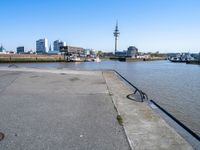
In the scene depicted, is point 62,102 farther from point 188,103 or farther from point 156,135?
point 188,103

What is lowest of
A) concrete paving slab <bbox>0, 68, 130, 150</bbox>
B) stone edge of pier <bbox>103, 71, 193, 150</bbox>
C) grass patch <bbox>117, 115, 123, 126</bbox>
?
stone edge of pier <bbox>103, 71, 193, 150</bbox>

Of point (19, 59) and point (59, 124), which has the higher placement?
point (59, 124)

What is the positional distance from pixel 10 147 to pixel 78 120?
8.20 ft

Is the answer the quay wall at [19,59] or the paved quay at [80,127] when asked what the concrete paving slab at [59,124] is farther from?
the quay wall at [19,59]

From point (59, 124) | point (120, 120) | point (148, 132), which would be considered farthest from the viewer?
point (120, 120)

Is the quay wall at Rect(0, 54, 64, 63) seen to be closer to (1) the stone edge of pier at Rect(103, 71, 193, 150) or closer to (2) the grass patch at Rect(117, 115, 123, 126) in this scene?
(1) the stone edge of pier at Rect(103, 71, 193, 150)

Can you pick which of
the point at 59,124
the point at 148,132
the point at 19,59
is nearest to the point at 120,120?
the point at 148,132

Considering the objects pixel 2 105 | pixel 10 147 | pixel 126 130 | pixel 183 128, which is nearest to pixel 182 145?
pixel 126 130

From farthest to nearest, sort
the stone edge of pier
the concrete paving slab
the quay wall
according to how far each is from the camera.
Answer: the quay wall
the stone edge of pier
the concrete paving slab

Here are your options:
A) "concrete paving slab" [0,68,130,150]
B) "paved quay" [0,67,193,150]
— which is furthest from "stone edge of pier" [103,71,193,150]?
"concrete paving slab" [0,68,130,150]

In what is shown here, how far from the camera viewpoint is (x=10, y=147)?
505cm

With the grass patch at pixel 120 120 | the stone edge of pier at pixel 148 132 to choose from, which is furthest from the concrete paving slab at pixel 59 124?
the stone edge of pier at pixel 148 132

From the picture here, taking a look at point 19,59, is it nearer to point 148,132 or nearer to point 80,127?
point 80,127

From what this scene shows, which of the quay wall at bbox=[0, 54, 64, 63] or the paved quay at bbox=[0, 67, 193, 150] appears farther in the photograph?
the quay wall at bbox=[0, 54, 64, 63]
